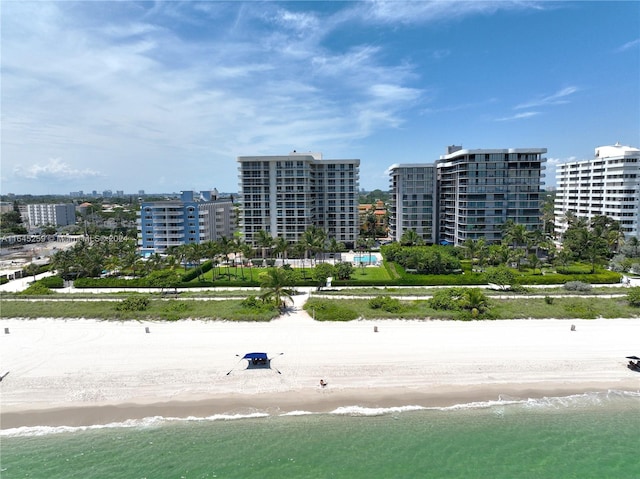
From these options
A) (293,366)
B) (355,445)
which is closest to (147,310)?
(293,366)

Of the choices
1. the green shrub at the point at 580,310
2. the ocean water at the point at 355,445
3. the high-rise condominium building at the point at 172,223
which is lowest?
the ocean water at the point at 355,445

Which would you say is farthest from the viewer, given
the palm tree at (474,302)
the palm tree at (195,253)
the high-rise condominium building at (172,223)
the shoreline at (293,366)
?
the high-rise condominium building at (172,223)

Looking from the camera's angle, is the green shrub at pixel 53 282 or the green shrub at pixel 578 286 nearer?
the green shrub at pixel 578 286

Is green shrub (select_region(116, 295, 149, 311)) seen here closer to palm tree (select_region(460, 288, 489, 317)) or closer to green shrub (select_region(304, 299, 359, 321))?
green shrub (select_region(304, 299, 359, 321))

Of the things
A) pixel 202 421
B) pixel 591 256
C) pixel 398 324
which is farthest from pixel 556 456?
pixel 591 256

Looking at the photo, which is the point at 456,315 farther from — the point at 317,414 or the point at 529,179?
the point at 529,179

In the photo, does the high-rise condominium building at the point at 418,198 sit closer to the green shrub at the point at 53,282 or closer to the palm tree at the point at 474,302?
the palm tree at the point at 474,302

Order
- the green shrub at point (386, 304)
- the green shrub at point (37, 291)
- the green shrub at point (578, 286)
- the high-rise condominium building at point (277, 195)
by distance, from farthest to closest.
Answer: the high-rise condominium building at point (277, 195) < the green shrub at point (37, 291) < the green shrub at point (578, 286) < the green shrub at point (386, 304)

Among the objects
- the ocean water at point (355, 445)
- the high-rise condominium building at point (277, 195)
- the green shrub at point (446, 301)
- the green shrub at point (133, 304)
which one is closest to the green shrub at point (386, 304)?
the green shrub at point (446, 301)
